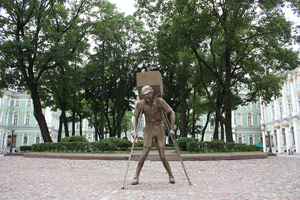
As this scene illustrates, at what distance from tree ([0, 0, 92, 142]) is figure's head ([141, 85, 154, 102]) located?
15624 mm

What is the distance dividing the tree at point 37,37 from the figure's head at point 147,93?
51.3ft

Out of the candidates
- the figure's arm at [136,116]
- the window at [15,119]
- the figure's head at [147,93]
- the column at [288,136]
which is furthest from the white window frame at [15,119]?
the figure's head at [147,93]

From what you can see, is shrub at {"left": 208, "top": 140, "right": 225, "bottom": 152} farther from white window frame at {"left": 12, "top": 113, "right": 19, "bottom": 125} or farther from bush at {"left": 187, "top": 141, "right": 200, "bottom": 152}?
white window frame at {"left": 12, "top": 113, "right": 19, "bottom": 125}

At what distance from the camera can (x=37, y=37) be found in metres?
20.7

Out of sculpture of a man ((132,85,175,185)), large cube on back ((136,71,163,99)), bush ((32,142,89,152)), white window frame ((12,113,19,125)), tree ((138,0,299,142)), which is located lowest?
bush ((32,142,89,152))

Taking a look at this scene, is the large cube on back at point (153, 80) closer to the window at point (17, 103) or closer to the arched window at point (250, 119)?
the window at point (17, 103)

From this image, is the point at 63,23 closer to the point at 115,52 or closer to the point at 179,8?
the point at 115,52

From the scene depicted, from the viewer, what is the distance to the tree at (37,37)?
20.1 metres

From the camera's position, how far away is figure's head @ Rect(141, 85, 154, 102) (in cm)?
623

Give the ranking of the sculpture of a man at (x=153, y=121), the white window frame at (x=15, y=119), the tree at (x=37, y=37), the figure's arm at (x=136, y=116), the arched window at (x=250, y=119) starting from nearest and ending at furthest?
1. the sculpture of a man at (x=153, y=121)
2. the figure's arm at (x=136, y=116)
3. the tree at (x=37, y=37)
4. the white window frame at (x=15, y=119)
5. the arched window at (x=250, y=119)

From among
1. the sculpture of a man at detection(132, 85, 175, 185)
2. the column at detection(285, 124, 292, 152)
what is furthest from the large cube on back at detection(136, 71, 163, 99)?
the column at detection(285, 124, 292, 152)

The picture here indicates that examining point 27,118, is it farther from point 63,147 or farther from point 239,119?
point 239,119

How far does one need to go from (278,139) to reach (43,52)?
4239cm

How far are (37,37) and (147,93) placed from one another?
1757 centimetres
